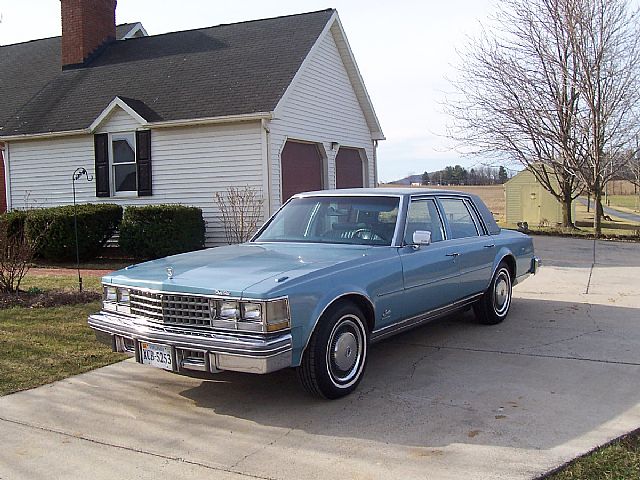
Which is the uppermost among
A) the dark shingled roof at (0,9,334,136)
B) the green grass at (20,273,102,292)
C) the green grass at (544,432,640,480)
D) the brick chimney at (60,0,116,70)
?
the brick chimney at (60,0,116,70)

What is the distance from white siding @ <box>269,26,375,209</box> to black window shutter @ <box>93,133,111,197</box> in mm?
4579

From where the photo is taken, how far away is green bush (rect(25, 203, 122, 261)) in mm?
14539

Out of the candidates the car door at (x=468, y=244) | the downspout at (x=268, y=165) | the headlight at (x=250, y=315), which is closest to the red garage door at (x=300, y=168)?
the downspout at (x=268, y=165)

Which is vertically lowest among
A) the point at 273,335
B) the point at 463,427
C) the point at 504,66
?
the point at 463,427

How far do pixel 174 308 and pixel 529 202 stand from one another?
1120 inches

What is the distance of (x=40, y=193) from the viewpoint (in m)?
17.8

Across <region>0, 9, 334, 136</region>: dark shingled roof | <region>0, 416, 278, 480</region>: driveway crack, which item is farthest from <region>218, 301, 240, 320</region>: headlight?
<region>0, 9, 334, 136</region>: dark shingled roof

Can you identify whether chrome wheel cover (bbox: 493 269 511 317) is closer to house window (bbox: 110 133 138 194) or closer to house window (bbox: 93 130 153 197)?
house window (bbox: 93 130 153 197)

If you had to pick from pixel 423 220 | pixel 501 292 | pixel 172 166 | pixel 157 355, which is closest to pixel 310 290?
pixel 157 355

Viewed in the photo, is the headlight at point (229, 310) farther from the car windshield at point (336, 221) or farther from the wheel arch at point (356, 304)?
the car windshield at point (336, 221)

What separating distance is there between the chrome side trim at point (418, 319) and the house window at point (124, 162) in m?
11.5

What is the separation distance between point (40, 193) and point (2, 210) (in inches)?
90.9

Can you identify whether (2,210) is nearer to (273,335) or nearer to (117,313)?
(117,313)

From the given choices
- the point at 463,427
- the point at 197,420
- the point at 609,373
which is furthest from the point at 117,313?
the point at 609,373
